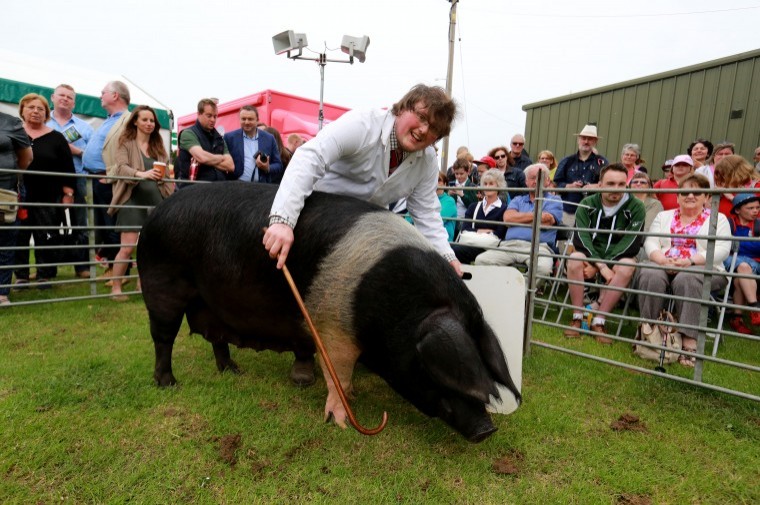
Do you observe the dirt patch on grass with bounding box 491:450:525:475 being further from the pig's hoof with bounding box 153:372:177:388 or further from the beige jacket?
the beige jacket

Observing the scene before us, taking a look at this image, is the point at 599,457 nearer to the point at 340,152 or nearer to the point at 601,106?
the point at 340,152

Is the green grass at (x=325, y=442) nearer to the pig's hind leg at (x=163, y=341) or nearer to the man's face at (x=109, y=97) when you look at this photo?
the pig's hind leg at (x=163, y=341)

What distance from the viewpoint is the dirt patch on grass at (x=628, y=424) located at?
9.49 ft

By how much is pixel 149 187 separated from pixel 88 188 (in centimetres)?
74

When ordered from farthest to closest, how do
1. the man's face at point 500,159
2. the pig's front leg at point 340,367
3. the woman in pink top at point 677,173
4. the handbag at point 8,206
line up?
1. the man's face at point 500,159
2. the woman in pink top at point 677,173
3. the handbag at point 8,206
4. the pig's front leg at point 340,367

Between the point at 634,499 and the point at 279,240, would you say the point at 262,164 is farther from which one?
the point at 634,499

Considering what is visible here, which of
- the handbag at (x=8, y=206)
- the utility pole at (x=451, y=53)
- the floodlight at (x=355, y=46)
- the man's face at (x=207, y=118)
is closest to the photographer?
the handbag at (x=8, y=206)

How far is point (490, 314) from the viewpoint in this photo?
131 inches

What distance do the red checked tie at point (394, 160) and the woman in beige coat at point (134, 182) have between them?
3.42 meters

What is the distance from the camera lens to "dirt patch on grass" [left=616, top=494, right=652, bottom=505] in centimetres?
224

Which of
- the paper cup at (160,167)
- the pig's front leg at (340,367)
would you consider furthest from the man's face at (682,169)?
the paper cup at (160,167)

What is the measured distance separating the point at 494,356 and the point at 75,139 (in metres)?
7.10

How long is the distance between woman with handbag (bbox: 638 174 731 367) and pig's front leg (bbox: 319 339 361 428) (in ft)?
8.95

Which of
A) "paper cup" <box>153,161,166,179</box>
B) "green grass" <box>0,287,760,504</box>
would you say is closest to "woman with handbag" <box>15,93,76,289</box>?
"paper cup" <box>153,161,166,179</box>
